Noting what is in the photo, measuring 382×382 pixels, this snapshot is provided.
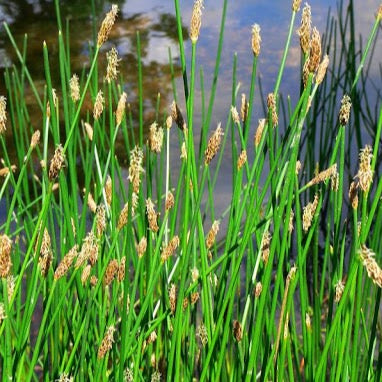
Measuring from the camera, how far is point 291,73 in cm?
438

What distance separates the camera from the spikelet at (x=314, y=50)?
39.4 inches

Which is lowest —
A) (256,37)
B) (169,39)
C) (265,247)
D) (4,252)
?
(169,39)

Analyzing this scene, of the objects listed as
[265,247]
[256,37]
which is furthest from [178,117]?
[265,247]

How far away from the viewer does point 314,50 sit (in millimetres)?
1016

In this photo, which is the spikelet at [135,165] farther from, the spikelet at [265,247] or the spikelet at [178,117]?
the spikelet at [265,247]

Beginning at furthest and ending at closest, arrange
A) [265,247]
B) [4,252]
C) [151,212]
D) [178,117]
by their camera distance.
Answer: [265,247]
[178,117]
[151,212]
[4,252]

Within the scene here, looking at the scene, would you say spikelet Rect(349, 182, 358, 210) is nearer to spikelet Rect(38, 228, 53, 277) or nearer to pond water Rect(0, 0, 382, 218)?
spikelet Rect(38, 228, 53, 277)

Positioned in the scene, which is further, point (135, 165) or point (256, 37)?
point (256, 37)

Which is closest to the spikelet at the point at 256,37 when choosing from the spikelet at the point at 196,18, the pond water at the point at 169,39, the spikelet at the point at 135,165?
the spikelet at the point at 196,18

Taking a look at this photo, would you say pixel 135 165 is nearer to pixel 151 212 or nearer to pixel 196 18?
pixel 151 212

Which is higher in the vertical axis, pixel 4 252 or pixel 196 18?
pixel 196 18

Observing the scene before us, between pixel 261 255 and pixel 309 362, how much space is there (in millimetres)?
206

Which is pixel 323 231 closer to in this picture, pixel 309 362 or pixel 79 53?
pixel 309 362

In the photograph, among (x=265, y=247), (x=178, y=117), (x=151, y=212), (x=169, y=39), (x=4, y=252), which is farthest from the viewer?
(x=169, y=39)
